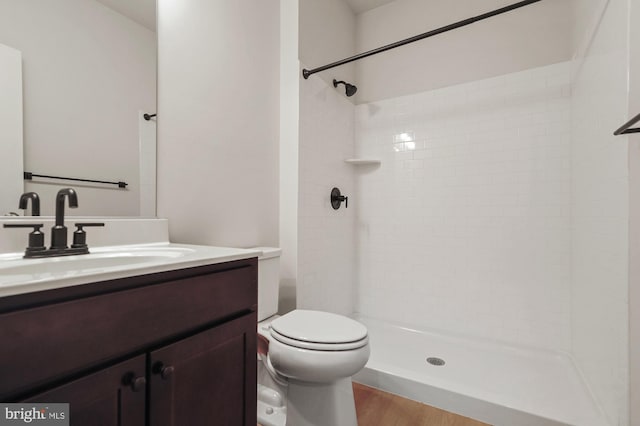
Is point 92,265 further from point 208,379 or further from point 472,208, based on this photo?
point 472,208

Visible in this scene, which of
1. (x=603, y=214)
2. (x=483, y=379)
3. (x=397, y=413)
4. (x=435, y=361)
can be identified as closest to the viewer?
(x=603, y=214)

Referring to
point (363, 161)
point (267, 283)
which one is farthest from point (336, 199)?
point (267, 283)

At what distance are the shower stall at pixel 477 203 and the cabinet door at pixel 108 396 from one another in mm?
1222

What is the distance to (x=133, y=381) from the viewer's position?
2.17 ft

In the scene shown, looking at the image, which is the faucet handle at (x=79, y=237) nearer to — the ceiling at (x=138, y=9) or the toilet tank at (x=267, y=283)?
the toilet tank at (x=267, y=283)

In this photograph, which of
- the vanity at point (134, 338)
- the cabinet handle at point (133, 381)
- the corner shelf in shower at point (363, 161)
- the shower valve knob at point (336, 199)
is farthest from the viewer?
the corner shelf in shower at point (363, 161)

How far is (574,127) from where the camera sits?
178 cm

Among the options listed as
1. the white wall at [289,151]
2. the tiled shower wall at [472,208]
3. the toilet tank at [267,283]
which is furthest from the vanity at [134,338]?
the tiled shower wall at [472,208]

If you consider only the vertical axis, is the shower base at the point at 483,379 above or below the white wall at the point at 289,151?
below

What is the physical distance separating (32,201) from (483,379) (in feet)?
7.05

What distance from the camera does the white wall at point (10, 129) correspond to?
93 centimetres

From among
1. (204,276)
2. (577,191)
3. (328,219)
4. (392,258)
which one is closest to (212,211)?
(204,276)

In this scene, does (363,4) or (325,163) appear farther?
(363,4)

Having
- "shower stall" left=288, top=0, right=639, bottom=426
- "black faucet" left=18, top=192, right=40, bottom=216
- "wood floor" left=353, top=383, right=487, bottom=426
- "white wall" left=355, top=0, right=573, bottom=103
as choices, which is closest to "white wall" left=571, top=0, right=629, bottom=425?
"shower stall" left=288, top=0, right=639, bottom=426
